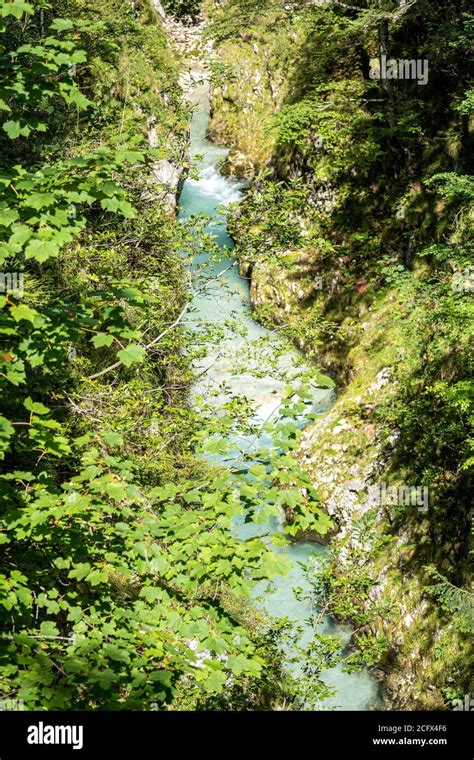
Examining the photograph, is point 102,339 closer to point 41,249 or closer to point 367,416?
point 41,249

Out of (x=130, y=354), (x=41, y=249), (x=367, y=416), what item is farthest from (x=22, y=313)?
(x=367, y=416)

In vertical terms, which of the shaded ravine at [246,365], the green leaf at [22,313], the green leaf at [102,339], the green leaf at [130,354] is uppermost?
the green leaf at [22,313]

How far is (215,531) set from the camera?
4.51 metres

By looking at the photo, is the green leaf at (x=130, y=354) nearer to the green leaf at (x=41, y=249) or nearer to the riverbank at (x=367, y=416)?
the green leaf at (x=41, y=249)

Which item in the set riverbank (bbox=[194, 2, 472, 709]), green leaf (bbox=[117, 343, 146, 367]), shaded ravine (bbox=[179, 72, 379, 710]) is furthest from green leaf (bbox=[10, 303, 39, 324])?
riverbank (bbox=[194, 2, 472, 709])

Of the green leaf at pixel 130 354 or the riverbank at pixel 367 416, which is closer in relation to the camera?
the green leaf at pixel 130 354

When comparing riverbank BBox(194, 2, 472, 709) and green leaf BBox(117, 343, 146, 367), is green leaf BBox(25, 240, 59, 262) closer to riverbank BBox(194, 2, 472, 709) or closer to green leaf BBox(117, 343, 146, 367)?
green leaf BBox(117, 343, 146, 367)

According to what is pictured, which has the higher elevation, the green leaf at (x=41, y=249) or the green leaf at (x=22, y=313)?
the green leaf at (x=41, y=249)

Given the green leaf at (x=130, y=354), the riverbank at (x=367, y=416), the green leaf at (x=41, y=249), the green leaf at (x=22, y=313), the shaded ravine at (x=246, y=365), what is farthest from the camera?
the shaded ravine at (x=246, y=365)

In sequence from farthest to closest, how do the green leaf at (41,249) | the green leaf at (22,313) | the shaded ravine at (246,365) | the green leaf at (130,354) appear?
the shaded ravine at (246,365) → the green leaf at (130,354) → the green leaf at (22,313) → the green leaf at (41,249)

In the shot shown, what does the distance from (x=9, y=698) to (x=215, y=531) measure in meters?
1.64

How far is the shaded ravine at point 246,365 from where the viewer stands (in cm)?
874

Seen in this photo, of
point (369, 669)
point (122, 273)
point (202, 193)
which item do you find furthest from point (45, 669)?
point (202, 193)

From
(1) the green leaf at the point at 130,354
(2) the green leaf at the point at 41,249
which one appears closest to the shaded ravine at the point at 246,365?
(1) the green leaf at the point at 130,354
